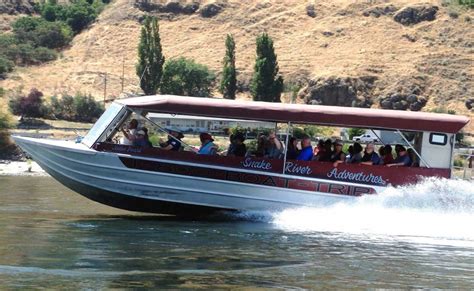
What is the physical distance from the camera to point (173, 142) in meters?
22.0

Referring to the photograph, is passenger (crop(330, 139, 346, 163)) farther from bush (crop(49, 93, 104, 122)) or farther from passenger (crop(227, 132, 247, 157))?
bush (crop(49, 93, 104, 122))

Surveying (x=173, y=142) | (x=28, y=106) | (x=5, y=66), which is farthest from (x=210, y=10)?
(x=173, y=142)

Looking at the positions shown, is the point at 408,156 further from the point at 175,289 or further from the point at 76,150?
the point at 175,289

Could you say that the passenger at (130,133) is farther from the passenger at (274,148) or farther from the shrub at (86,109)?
the shrub at (86,109)

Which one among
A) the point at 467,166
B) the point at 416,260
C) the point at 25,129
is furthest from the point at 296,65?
the point at 416,260

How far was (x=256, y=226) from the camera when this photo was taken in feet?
70.0

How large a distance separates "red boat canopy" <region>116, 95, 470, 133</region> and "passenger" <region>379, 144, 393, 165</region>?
91cm

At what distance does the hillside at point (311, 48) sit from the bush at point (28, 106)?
15.7m

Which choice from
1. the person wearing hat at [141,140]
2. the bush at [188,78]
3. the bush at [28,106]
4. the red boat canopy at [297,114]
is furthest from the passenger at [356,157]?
the bush at [188,78]

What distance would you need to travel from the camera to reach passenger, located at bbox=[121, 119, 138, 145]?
21859 mm

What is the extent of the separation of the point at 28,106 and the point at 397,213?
2070 inches

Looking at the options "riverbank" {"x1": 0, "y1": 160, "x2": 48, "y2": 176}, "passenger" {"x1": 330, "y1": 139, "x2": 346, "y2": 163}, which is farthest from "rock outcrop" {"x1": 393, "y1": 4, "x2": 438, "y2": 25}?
"passenger" {"x1": 330, "y1": 139, "x2": 346, "y2": 163}

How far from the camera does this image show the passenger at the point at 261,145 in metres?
22.2

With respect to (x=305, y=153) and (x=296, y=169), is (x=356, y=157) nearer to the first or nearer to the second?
(x=305, y=153)
